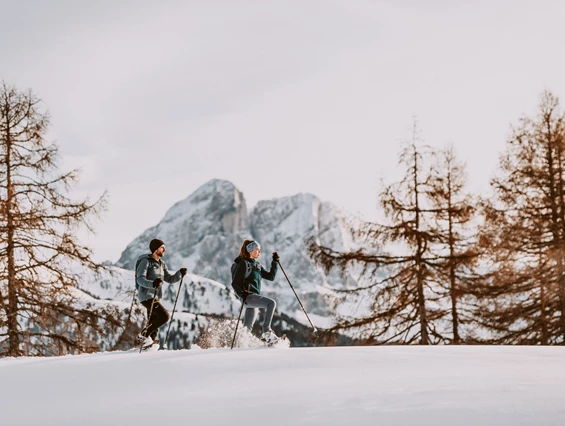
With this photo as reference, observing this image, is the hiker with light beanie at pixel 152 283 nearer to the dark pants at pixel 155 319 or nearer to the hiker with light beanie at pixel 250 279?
the dark pants at pixel 155 319

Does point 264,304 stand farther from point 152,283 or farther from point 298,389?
point 298,389

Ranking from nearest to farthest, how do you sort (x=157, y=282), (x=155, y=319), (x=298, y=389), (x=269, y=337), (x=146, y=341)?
(x=298, y=389) < (x=269, y=337) < (x=146, y=341) < (x=157, y=282) < (x=155, y=319)

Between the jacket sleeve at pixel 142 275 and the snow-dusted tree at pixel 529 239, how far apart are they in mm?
9772

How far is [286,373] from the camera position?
4.88m

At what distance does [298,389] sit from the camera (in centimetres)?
422

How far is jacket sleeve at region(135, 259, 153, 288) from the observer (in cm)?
803

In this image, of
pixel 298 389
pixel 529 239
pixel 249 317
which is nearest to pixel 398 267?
pixel 529 239

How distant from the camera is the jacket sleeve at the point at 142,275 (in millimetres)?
8031

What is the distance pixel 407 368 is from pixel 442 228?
12.2 meters

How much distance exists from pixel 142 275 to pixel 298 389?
4401mm

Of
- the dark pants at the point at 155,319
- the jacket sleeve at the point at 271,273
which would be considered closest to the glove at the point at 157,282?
the dark pants at the point at 155,319

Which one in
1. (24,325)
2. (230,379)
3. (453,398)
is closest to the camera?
(453,398)

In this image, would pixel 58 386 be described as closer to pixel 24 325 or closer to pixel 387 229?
pixel 24 325

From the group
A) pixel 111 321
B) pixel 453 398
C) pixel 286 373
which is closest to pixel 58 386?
pixel 286 373
